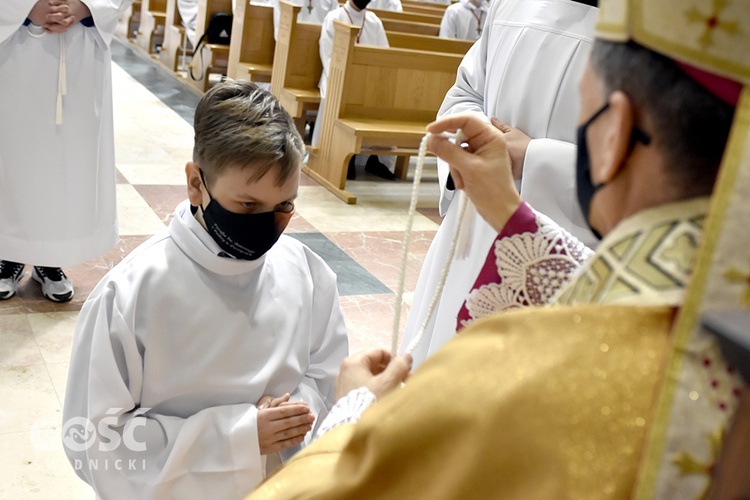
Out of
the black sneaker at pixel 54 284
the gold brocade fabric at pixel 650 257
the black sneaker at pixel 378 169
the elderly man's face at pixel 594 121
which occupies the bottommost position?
the black sneaker at pixel 378 169

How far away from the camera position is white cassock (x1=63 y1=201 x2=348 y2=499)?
1844 millimetres

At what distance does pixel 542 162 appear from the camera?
2203mm

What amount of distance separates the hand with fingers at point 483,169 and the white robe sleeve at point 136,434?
79cm

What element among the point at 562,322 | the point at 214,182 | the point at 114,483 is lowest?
the point at 114,483

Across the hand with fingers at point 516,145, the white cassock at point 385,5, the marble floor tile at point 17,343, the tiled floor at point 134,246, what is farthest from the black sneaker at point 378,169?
the hand with fingers at point 516,145

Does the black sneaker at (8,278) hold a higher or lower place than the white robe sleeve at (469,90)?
lower

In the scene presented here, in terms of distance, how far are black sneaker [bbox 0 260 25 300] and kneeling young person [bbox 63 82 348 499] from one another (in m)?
2.06

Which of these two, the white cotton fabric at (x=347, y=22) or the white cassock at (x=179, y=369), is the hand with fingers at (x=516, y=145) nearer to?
the white cassock at (x=179, y=369)

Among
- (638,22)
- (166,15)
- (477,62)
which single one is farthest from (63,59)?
(166,15)

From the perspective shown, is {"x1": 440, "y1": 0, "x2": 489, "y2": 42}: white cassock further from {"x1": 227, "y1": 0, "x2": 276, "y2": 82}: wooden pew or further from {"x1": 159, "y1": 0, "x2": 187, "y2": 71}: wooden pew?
{"x1": 159, "y1": 0, "x2": 187, "y2": 71}: wooden pew

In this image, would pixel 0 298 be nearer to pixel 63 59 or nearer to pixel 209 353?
pixel 63 59

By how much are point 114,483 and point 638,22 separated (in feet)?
5.02

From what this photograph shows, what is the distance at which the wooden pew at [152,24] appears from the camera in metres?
A: 10.8

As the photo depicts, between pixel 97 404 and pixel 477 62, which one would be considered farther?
pixel 477 62
